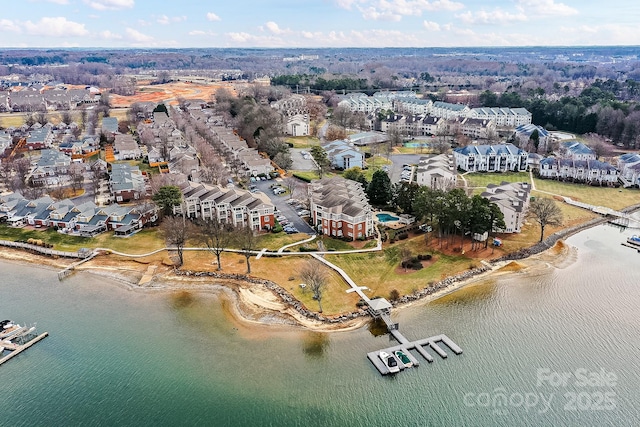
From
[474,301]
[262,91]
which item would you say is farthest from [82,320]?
[262,91]

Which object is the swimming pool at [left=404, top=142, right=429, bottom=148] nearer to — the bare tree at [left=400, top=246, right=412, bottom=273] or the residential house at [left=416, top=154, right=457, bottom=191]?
the residential house at [left=416, top=154, right=457, bottom=191]

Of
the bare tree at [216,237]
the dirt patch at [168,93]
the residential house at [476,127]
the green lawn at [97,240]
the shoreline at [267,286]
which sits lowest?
the shoreline at [267,286]

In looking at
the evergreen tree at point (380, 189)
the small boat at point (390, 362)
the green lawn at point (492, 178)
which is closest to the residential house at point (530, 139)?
the green lawn at point (492, 178)

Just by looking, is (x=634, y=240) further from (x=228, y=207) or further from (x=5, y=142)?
(x=5, y=142)

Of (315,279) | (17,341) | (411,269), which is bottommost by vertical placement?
(17,341)

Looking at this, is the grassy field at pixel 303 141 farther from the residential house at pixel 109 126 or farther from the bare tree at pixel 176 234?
the bare tree at pixel 176 234

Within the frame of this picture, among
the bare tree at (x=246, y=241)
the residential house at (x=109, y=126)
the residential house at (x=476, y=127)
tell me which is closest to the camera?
the bare tree at (x=246, y=241)

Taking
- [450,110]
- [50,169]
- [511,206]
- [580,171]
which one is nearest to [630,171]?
[580,171]

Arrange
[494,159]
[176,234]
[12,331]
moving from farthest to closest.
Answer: [494,159] → [176,234] → [12,331]
